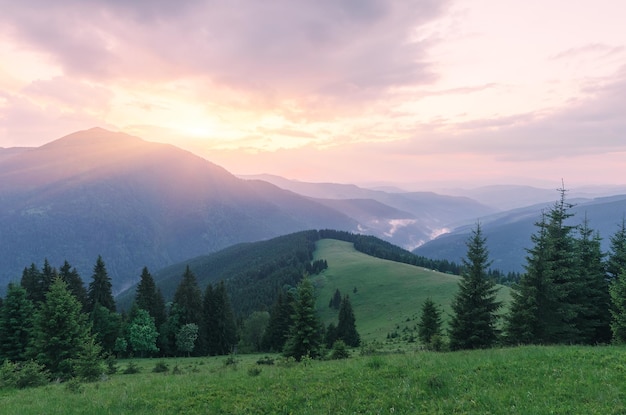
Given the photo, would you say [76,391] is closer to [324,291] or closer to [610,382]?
[610,382]

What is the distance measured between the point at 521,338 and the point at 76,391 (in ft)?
93.6

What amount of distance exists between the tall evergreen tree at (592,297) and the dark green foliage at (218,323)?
60.3 meters

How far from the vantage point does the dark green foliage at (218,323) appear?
69.7m

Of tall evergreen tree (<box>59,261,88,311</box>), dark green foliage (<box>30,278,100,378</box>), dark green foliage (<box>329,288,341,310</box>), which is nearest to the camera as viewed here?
dark green foliage (<box>30,278,100,378</box>)

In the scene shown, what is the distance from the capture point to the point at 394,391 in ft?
40.0

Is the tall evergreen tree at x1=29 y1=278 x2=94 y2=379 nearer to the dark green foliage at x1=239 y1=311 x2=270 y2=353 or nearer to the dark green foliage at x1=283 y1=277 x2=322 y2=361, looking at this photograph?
the dark green foliage at x1=283 y1=277 x2=322 y2=361

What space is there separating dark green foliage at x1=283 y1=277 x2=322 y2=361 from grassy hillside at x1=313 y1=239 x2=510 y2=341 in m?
41.6

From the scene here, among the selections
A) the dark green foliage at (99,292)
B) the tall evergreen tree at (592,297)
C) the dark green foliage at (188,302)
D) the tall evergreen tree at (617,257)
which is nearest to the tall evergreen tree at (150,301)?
the dark green foliage at (188,302)

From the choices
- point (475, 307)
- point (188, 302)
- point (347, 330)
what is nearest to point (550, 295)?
point (475, 307)

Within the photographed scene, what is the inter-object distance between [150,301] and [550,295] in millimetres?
67787

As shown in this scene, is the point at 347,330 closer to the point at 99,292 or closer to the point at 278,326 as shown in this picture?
the point at 278,326

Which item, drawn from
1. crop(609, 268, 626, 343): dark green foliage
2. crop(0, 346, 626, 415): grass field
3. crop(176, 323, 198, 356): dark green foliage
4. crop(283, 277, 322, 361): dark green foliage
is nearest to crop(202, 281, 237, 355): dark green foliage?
crop(176, 323, 198, 356): dark green foliage

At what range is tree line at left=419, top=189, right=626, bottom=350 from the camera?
26.0 meters

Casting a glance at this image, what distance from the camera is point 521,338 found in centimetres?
2578
